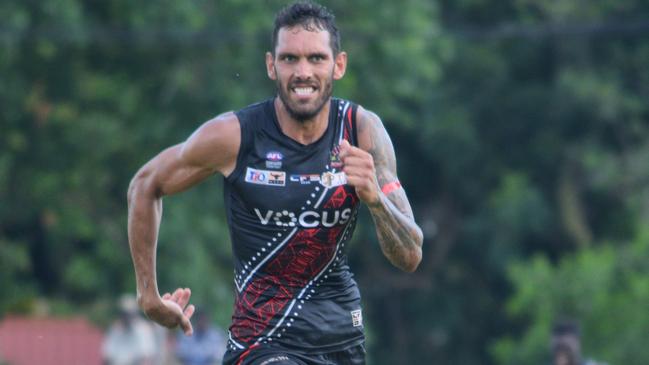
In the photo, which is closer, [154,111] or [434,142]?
[154,111]

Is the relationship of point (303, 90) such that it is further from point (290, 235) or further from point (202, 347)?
point (202, 347)

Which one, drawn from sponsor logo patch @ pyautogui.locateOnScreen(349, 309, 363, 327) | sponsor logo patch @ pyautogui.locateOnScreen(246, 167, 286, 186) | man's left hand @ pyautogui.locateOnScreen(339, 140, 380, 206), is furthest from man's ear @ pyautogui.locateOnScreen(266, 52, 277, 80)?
sponsor logo patch @ pyautogui.locateOnScreen(349, 309, 363, 327)

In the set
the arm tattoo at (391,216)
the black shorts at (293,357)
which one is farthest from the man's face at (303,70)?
the black shorts at (293,357)

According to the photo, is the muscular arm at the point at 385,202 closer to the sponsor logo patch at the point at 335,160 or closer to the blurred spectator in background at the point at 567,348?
the sponsor logo patch at the point at 335,160

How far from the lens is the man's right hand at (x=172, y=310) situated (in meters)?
6.61

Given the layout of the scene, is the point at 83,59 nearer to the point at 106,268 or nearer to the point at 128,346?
the point at 106,268

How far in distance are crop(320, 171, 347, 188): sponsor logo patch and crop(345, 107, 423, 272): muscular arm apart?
0.15 m

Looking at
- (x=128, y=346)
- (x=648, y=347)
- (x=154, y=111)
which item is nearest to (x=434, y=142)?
(x=154, y=111)

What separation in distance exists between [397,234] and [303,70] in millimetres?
826

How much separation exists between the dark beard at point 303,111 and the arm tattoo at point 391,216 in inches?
9.2

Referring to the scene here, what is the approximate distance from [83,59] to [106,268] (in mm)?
3795

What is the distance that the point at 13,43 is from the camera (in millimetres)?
24156

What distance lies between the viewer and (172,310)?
6.65 metres

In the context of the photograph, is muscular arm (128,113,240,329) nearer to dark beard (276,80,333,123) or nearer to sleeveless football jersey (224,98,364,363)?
sleeveless football jersey (224,98,364,363)
